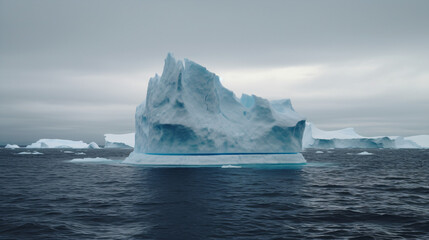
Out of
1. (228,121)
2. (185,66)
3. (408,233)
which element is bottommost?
(408,233)

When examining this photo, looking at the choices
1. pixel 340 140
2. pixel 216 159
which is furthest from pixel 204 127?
pixel 340 140

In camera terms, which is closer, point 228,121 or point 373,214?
point 373,214

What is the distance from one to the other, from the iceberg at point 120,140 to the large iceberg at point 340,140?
129ft

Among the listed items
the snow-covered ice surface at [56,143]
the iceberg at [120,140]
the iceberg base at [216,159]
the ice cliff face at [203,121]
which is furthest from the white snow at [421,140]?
the snow-covered ice surface at [56,143]

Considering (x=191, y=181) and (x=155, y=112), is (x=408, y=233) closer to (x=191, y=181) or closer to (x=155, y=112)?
(x=191, y=181)

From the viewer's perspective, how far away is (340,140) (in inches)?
3088

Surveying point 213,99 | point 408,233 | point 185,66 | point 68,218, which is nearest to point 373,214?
point 408,233

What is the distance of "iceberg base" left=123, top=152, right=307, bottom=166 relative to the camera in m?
24.6

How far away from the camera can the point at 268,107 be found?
27078mm

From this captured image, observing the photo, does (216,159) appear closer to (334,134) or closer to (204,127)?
(204,127)

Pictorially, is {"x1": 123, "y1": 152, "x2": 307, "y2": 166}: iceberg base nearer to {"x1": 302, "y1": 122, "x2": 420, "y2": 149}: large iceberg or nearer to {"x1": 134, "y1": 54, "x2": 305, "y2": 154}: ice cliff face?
{"x1": 134, "y1": 54, "x2": 305, "y2": 154}: ice cliff face

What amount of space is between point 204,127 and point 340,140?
61.4m

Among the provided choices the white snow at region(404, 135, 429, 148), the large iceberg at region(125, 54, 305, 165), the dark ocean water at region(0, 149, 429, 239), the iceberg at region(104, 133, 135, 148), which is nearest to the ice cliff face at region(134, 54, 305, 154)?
the large iceberg at region(125, 54, 305, 165)

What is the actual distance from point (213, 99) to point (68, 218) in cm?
1871
